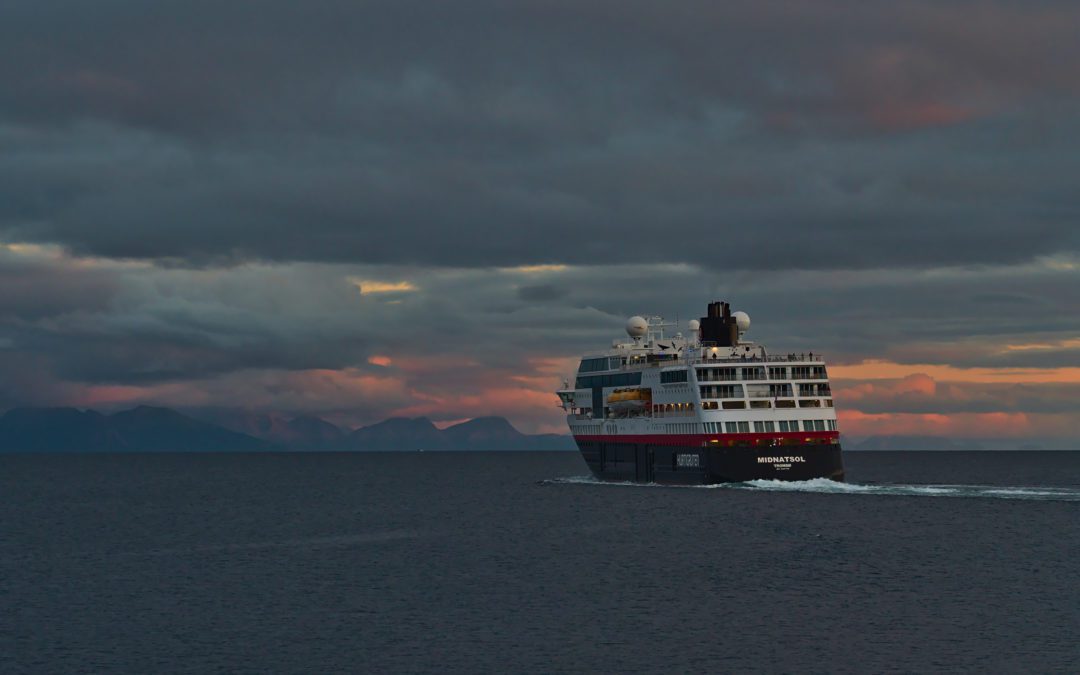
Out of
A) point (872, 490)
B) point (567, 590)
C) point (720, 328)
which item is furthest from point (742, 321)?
point (567, 590)

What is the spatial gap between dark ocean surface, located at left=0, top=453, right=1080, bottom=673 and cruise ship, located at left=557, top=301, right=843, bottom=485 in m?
3.31

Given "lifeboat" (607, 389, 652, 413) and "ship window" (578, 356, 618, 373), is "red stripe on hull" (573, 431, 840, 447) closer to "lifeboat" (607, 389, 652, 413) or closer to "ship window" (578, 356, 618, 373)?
"lifeboat" (607, 389, 652, 413)

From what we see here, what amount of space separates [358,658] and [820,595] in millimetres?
26679

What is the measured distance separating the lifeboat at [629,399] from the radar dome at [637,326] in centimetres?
1669

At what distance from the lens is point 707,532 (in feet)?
312

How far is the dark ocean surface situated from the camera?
2030 inches

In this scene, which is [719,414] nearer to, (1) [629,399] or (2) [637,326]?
(1) [629,399]

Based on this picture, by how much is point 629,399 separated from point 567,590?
70423 mm

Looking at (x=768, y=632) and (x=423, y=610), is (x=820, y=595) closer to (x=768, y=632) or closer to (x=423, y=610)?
(x=768, y=632)

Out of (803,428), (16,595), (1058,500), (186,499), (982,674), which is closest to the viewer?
(982,674)

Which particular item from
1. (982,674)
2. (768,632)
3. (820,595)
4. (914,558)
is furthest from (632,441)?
(982,674)

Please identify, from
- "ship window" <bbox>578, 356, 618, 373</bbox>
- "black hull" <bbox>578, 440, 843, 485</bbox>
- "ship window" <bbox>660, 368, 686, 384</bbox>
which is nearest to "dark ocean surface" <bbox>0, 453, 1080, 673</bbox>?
"black hull" <bbox>578, 440, 843, 485</bbox>

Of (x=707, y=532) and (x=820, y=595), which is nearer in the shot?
(x=820, y=595)

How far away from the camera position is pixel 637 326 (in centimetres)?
15738
